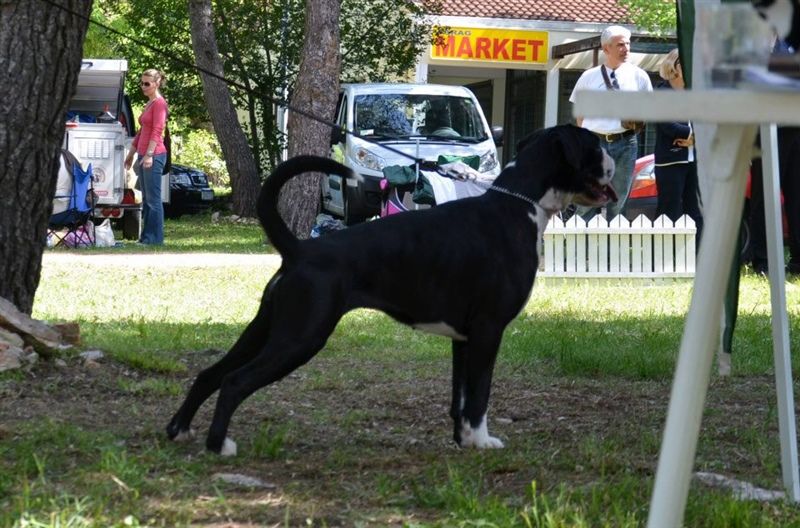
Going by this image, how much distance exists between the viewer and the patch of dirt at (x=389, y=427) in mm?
3686

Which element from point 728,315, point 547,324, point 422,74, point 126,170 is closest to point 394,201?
point 547,324

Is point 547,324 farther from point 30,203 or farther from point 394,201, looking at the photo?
point 394,201

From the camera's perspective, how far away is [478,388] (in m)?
4.60

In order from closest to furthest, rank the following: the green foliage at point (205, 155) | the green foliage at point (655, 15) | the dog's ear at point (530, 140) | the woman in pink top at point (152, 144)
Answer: the dog's ear at point (530, 140) < the woman in pink top at point (152, 144) < the green foliage at point (655, 15) < the green foliage at point (205, 155)

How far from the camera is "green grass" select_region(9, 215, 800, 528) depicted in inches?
132

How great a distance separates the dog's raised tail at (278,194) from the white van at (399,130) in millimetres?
11797

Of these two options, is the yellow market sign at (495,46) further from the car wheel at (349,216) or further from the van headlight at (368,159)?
the van headlight at (368,159)

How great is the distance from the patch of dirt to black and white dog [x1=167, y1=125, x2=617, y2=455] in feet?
0.85

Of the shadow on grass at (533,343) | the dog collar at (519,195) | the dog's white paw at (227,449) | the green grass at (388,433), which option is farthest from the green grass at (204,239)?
the dog's white paw at (227,449)

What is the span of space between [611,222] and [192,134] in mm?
32939

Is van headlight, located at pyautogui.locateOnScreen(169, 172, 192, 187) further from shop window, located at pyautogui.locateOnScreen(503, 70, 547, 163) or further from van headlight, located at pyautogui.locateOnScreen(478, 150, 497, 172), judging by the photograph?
van headlight, located at pyautogui.locateOnScreen(478, 150, 497, 172)

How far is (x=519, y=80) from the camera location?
38.3 m

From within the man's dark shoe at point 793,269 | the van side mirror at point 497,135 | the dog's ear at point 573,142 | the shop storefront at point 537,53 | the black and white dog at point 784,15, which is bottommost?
the man's dark shoe at point 793,269

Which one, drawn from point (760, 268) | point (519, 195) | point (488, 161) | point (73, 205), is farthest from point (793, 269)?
point (73, 205)
